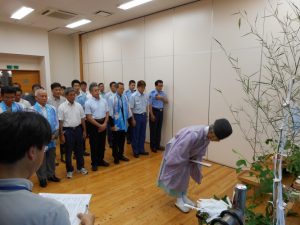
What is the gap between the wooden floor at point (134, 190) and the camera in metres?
2.41

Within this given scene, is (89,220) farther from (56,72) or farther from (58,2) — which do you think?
(56,72)

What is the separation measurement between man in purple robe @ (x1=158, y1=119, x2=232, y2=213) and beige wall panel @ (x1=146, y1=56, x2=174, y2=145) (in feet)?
7.23

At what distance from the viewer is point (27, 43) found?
5641 mm

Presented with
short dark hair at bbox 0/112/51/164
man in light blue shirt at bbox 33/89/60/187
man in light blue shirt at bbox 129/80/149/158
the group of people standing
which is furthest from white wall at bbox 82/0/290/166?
short dark hair at bbox 0/112/51/164

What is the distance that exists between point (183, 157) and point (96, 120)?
1804 mm

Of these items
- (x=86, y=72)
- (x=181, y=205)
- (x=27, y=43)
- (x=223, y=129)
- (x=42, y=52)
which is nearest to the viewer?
(x=223, y=129)

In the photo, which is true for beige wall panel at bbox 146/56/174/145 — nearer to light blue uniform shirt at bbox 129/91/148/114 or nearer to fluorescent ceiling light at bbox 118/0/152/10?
light blue uniform shirt at bbox 129/91/148/114

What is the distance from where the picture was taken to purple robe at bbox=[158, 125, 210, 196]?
227 cm

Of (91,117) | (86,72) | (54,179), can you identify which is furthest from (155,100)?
(86,72)

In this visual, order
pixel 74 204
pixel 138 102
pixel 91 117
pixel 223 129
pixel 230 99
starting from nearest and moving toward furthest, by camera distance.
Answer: pixel 74 204, pixel 223 129, pixel 91 117, pixel 230 99, pixel 138 102

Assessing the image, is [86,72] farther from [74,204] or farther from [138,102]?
[74,204]

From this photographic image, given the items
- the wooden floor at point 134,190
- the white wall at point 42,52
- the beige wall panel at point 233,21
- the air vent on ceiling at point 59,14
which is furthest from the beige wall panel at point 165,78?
the white wall at point 42,52

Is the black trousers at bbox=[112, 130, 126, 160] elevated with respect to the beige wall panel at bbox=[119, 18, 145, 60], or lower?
lower

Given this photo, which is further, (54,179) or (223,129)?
Result: (54,179)
